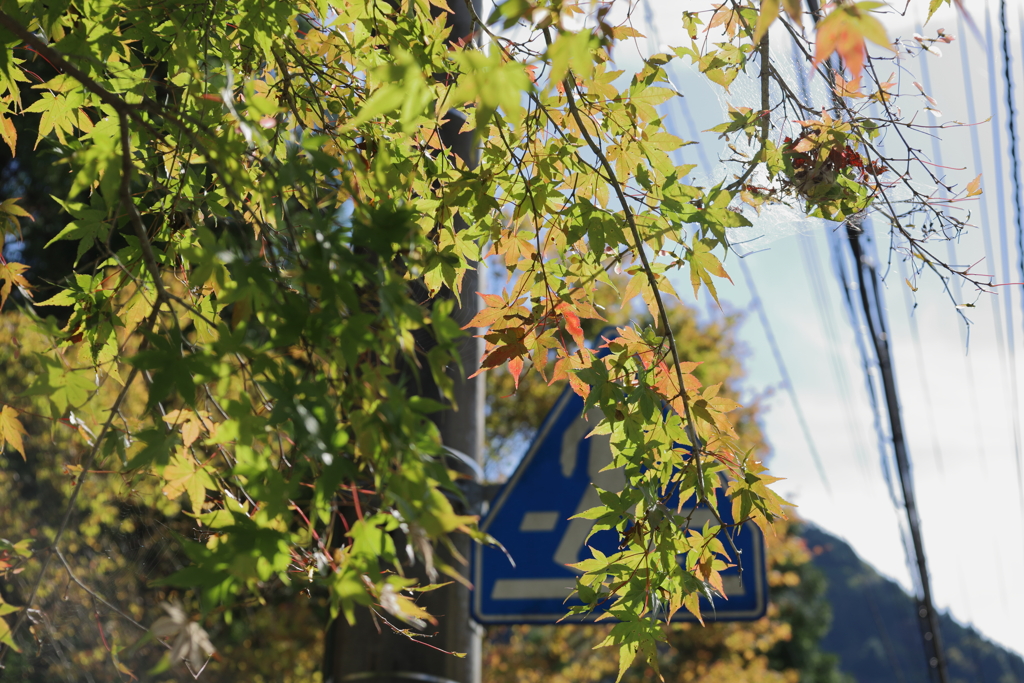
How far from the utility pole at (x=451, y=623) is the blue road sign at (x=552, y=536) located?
0.35 ft

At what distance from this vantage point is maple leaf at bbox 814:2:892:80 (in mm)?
665

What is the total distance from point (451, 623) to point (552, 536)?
16.3 inches

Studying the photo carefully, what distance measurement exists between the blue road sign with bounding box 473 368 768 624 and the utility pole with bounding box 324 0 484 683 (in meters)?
0.11

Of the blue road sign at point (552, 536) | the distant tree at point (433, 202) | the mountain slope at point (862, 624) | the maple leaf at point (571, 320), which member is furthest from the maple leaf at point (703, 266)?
the mountain slope at point (862, 624)

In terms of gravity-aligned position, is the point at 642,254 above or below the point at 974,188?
below

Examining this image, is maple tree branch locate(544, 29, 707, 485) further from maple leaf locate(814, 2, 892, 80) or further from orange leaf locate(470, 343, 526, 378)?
maple leaf locate(814, 2, 892, 80)

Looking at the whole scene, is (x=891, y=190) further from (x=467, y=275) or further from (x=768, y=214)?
(x=467, y=275)

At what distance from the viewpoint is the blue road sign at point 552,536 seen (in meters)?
1.96

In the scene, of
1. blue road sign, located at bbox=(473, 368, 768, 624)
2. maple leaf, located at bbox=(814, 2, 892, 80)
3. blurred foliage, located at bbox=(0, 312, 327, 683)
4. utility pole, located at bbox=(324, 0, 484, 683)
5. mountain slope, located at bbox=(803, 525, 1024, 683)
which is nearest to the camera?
maple leaf, located at bbox=(814, 2, 892, 80)

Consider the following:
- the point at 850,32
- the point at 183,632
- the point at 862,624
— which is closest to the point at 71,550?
the point at 183,632

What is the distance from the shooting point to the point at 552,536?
205cm

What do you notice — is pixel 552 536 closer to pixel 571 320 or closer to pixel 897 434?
pixel 571 320

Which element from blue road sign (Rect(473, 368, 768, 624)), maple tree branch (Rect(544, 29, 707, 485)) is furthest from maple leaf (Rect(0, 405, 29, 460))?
blue road sign (Rect(473, 368, 768, 624))

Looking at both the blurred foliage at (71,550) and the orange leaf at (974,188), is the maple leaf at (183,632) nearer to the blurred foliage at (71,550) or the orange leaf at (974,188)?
the orange leaf at (974,188)
